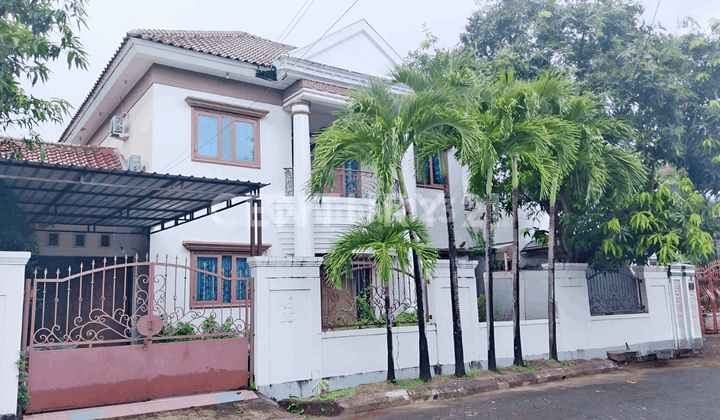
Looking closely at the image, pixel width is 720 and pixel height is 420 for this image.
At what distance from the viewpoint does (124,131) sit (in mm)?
13406

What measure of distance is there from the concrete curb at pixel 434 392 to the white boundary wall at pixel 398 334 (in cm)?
59

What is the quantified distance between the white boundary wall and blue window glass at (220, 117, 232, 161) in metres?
5.33

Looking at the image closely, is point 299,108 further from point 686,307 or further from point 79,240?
point 686,307

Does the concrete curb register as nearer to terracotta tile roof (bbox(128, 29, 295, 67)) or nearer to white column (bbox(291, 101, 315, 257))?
white column (bbox(291, 101, 315, 257))

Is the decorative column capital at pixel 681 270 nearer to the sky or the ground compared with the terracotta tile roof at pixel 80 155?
nearer to the ground

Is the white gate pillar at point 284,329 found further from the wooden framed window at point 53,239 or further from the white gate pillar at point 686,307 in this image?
the white gate pillar at point 686,307

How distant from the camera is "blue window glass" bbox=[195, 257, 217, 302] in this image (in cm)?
1162

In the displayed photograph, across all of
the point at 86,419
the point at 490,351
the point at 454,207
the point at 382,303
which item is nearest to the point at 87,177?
the point at 86,419

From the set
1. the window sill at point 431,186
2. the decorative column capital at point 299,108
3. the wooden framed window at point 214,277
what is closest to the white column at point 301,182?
the decorative column capital at point 299,108

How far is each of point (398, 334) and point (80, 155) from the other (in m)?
8.95

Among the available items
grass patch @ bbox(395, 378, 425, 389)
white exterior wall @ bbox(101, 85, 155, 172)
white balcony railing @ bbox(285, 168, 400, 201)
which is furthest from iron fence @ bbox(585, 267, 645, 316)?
white exterior wall @ bbox(101, 85, 155, 172)

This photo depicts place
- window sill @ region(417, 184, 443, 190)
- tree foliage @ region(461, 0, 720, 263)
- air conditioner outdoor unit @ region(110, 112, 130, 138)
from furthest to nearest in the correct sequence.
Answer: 1. window sill @ region(417, 184, 443, 190)
2. air conditioner outdoor unit @ region(110, 112, 130, 138)
3. tree foliage @ region(461, 0, 720, 263)

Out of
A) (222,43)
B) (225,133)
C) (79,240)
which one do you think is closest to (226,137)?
(225,133)

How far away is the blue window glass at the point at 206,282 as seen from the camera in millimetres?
11619
